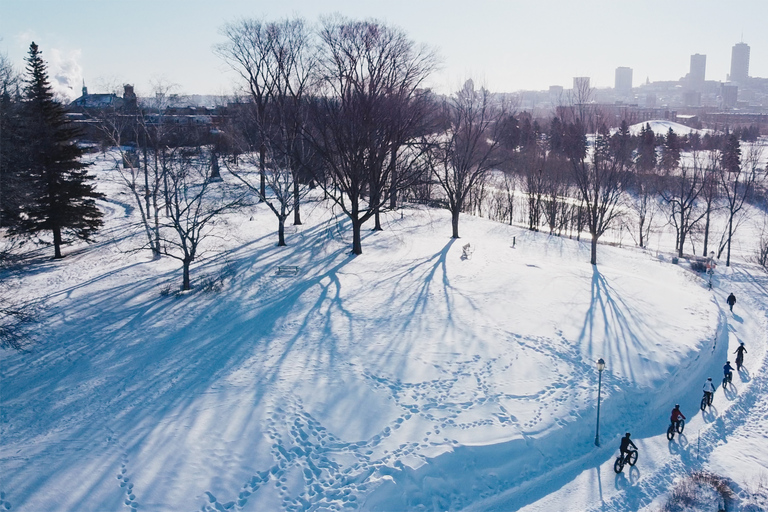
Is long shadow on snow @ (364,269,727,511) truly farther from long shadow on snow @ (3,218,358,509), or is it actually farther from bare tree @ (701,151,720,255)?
bare tree @ (701,151,720,255)

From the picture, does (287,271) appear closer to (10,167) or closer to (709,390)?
(10,167)

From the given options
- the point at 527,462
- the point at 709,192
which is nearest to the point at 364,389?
the point at 527,462

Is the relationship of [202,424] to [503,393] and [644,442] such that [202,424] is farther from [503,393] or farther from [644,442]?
[644,442]

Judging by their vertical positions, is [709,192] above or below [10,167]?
below

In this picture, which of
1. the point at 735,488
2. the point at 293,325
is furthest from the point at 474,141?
the point at 735,488

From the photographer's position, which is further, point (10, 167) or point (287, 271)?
point (287, 271)
